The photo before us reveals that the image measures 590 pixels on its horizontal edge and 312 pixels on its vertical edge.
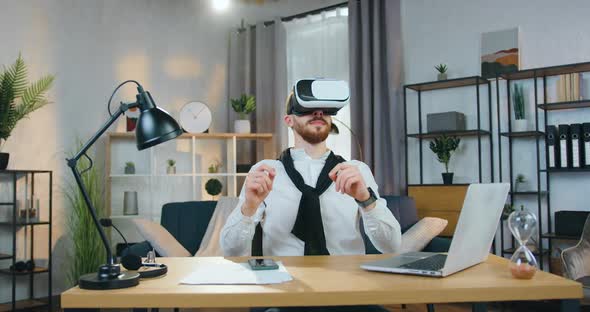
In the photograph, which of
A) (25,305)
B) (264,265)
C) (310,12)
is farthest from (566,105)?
(25,305)

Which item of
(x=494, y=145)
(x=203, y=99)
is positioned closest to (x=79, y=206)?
(x=203, y=99)

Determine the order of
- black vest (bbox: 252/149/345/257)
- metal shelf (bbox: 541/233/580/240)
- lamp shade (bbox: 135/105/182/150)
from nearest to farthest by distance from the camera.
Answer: lamp shade (bbox: 135/105/182/150)
black vest (bbox: 252/149/345/257)
metal shelf (bbox: 541/233/580/240)

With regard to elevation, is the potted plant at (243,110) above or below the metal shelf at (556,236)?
above

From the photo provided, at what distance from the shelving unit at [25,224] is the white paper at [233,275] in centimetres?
279

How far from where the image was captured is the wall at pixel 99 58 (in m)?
4.24

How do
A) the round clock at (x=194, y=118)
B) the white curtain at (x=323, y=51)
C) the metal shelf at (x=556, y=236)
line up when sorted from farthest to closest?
the white curtain at (x=323, y=51), the round clock at (x=194, y=118), the metal shelf at (x=556, y=236)

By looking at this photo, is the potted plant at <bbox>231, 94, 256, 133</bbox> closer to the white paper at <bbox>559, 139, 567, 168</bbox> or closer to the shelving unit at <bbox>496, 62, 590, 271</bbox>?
the shelving unit at <bbox>496, 62, 590, 271</bbox>

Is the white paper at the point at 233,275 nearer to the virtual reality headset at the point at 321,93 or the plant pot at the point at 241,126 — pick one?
the virtual reality headset at the point at 321,93

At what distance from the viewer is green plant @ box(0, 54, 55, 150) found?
12.5 feet

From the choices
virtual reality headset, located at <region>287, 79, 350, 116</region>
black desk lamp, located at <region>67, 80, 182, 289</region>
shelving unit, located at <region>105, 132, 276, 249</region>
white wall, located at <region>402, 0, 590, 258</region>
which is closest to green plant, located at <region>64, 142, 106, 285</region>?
shelving unit, located at <region>105, 132, 276, 249</region>

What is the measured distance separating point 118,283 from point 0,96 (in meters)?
3.10

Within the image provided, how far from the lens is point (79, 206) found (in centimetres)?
426

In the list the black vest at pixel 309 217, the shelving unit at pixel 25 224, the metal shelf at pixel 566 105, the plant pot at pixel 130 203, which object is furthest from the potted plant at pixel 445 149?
the shelving unit at pixel 25 224

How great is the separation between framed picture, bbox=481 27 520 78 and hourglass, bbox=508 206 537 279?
9.57 ft
